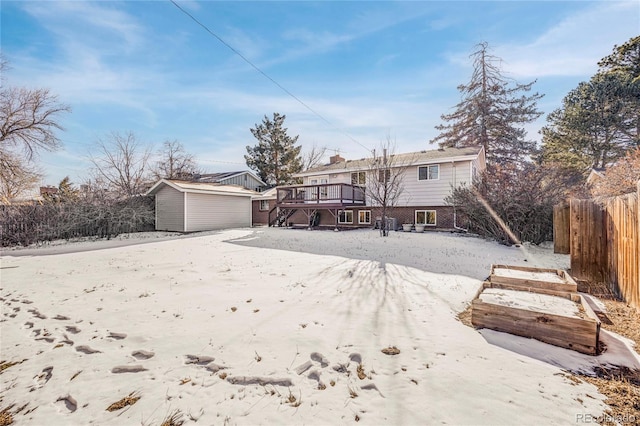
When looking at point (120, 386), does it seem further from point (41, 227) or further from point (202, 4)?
point (41, 227)

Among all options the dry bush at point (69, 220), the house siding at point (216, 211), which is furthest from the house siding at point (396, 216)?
the dry bush at point (69, 220)

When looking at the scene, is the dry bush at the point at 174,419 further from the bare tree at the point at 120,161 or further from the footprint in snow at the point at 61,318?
the bare tree at the point at 120,161

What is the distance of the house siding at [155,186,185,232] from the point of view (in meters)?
17.6

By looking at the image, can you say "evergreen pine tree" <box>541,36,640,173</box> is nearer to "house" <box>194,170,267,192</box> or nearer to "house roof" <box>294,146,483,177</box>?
"house roof" <box>294,146,483,177</box>

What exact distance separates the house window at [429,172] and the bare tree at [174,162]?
24090 millimetres

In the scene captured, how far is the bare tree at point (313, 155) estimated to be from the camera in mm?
35812

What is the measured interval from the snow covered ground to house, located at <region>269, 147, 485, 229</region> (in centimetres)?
1168

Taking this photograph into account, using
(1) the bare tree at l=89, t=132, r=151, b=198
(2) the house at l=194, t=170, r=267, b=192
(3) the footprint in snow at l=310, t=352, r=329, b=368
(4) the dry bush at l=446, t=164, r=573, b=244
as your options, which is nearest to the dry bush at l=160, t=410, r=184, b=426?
(3) the footprint in snow at l=310, t=352, r=329, b=368

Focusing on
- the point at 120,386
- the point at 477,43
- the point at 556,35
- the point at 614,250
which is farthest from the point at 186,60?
the point at 477,43

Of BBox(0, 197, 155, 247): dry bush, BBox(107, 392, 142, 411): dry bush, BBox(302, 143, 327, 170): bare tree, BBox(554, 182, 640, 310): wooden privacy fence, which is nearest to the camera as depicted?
BBox(107, 392, 142, 411): dry bush

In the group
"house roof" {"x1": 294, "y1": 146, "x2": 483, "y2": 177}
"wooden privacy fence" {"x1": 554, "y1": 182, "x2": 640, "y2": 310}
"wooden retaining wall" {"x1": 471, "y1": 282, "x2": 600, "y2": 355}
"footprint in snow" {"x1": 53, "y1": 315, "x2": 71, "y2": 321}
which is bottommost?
"footprint in snow" {"x1": 53, "y1": 315, "x2": 71, "y2": 321}

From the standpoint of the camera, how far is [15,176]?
17734mm

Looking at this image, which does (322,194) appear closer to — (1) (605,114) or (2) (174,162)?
(1) (605,114)

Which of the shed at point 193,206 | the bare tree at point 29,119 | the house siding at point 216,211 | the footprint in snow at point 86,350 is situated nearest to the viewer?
the footprint in snow at point 86,350
